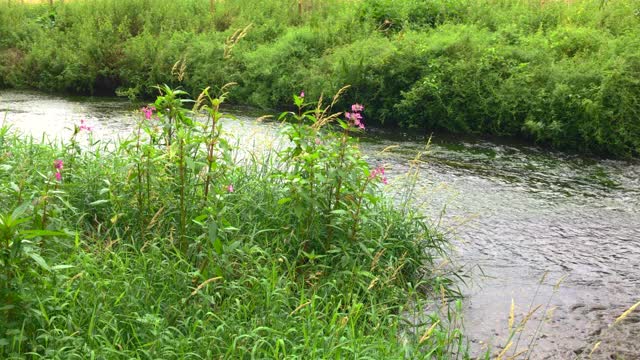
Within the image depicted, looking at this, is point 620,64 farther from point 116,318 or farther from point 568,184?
point 116,318

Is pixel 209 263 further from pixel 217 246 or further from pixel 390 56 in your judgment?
pixel 390 56

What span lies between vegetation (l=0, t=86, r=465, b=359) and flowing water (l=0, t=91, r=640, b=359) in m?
0.49

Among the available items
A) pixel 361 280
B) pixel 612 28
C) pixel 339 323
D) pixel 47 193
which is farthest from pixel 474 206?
pixel 612 28

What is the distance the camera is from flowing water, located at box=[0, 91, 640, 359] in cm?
443

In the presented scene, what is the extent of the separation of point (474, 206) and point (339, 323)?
365cm

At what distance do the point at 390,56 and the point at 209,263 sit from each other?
8.67 metres

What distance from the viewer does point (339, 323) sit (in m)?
3.78

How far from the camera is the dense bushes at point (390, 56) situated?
10164mm

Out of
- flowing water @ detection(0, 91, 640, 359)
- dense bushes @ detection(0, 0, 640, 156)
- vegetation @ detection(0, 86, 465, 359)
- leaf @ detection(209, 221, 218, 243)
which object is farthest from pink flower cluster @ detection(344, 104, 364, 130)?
dense bushes @ detection(0, 0, 640, 156)

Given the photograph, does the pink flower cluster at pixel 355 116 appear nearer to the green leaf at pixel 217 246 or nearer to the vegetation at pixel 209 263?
the vegetation at pixel 209 263

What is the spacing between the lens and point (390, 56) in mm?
11852

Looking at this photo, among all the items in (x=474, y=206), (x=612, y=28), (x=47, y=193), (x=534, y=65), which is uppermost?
(x=612, y=28)

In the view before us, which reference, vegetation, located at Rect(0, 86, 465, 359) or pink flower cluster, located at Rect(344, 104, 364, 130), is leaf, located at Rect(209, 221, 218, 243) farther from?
pink flower cluster, located at Rect(344, 104, 364, 130)

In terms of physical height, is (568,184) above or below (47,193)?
below
